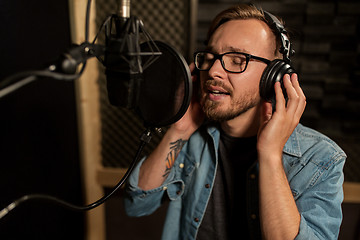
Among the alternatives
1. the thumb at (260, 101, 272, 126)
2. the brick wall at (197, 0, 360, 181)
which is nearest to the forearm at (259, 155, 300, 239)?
the thumb at (260, 101, 272, 126)

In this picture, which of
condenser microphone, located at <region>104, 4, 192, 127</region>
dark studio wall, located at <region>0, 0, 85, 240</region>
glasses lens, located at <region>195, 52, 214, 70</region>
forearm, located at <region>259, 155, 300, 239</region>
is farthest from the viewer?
dark studio wall, located at <region>0, 0, 85, 240</region>

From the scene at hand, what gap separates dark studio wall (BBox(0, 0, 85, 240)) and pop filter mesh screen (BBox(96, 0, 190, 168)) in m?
0.33

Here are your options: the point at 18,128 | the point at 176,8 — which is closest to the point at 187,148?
the point at 18,128

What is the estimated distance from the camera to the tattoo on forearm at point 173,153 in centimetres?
118

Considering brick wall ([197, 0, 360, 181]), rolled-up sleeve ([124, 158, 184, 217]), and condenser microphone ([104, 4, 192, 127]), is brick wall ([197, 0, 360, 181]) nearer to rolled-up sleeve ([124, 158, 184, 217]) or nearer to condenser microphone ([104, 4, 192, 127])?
rolled-up sleeve ([124, 158, 184, 217])

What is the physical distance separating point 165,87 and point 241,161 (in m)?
0.59

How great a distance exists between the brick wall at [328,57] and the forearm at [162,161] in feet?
3.20

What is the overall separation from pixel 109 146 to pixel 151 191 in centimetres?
108

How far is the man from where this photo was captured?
887 mm

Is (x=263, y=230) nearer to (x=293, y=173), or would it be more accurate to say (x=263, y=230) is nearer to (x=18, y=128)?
(x=293, y=173)


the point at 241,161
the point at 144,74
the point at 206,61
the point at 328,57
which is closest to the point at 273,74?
the point at 206,61

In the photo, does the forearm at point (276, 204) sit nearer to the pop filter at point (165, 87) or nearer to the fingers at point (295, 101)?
the fingers at point (295, 101)

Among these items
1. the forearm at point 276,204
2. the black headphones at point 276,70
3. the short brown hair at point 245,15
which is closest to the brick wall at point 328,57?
the short brown hair at point 245,15

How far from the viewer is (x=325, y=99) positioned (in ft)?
6.29
